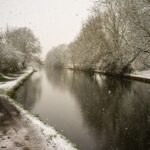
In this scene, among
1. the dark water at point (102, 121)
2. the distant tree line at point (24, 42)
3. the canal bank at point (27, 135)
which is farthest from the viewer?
the distant tree line at point (24, 42)

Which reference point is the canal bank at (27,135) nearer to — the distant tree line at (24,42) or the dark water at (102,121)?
the dark water at (102,121)

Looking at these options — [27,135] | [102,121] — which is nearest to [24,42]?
[102,121]

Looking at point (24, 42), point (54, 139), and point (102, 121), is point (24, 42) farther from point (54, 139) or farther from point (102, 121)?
point (54, 139)

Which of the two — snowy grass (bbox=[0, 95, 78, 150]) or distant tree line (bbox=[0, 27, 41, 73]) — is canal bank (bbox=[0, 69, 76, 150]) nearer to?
snowy grass (bbox=[0, 95, 78, 150])

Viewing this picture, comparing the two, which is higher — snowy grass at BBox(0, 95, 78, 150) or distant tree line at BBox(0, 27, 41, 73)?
distant tree line at BBox(0, 27, 41, 73)

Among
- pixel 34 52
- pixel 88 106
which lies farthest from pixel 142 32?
pixel 34 52

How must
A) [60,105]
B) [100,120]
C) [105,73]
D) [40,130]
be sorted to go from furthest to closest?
[105,73], [60,105], [100,120], [40,130]

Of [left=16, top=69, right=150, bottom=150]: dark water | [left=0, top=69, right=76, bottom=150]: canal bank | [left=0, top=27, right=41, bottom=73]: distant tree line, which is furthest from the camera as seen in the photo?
[left=0, top=27, right=41, bottom=73]: distant tree line

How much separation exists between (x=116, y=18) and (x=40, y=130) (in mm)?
32421

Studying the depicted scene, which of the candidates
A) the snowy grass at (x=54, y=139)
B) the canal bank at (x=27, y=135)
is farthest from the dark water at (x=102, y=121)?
the canal bank at (x=27, y=135)

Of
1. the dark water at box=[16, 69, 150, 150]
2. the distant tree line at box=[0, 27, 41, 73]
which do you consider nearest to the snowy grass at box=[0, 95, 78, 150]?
the dark water at box=[16, 69, 150, 150]

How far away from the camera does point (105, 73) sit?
4822cm

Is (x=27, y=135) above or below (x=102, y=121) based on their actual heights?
above

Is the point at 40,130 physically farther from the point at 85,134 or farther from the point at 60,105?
the point at 60,105
